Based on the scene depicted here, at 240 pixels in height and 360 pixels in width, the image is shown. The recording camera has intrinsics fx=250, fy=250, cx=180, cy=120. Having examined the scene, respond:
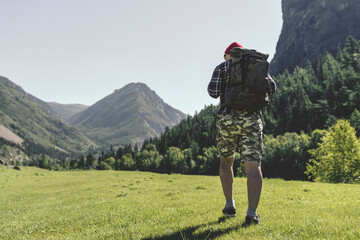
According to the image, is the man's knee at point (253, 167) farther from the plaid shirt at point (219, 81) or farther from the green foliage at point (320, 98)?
the green foliage at point (320, 98)

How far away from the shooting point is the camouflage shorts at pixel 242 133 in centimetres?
548

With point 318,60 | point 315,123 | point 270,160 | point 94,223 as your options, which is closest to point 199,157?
point 270,160

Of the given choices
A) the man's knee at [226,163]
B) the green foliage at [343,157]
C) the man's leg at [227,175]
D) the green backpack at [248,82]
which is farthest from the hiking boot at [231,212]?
the green foliage at [343,157]

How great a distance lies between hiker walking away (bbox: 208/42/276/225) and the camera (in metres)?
5.35

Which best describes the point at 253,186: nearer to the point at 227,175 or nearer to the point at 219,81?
the point at 227,175

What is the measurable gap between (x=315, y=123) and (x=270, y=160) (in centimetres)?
5288

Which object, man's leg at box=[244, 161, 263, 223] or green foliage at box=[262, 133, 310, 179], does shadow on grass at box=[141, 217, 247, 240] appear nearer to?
man's leg at box=[244, 161, 263, 223]

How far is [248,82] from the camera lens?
219 inches

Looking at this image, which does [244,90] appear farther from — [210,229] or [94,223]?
[94,223]

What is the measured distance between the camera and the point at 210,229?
5.11 metres

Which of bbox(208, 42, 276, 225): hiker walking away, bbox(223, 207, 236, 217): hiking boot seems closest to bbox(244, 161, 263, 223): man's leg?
bbox(208, 42, 276, 225): hiker walking away

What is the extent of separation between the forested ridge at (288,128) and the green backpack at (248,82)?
94.7m

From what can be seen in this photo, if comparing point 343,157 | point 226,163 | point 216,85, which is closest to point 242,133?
point 226,163

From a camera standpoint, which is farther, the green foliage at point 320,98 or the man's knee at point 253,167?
the green foliage at point 320,98
